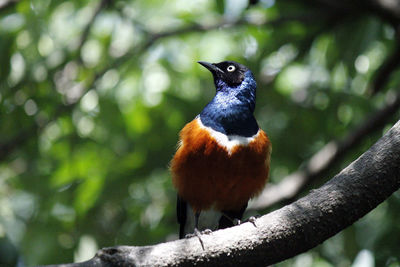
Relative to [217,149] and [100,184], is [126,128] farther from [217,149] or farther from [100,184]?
[217,149]

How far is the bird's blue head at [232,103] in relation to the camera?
18.7 feet

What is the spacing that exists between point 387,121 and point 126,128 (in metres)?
3.17

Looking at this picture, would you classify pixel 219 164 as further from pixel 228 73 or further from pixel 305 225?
pixel 305 225

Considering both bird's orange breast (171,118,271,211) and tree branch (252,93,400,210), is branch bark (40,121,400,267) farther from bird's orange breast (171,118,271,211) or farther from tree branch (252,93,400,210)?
tree branch (252,93,400,210)

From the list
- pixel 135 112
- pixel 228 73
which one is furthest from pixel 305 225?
pixel 135 112

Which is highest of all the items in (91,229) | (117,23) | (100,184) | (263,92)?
(117,23)

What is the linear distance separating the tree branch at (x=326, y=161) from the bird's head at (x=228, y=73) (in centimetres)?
133

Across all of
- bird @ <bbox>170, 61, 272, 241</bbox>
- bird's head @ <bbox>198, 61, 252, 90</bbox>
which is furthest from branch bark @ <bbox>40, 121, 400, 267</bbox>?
bird's head @ <bbox>198, 61, 252, 90</bbox>

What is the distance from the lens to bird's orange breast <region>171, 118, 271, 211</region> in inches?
211

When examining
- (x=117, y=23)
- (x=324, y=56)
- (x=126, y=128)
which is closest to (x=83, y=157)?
(x=126, y=128)

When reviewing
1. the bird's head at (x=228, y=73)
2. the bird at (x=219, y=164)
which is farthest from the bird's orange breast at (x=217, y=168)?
the bird's head at (x=228, y=73)

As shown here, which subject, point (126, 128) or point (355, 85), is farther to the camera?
point (355, 85)

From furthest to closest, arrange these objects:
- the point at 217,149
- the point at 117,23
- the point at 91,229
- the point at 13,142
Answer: the point at 117,23 → the point at 13,142 → the point at 91,229 → the point at 217,149

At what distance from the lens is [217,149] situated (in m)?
5.36
